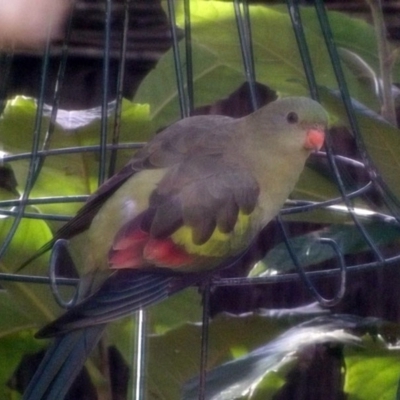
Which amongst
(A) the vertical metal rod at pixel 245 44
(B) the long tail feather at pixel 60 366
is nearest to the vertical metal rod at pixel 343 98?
(A) the vertical metal rod at pixel 245 44

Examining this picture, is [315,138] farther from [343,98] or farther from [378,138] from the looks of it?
[378,138]

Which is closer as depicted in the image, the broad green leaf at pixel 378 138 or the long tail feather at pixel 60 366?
the long tail feather at pixel 60 366

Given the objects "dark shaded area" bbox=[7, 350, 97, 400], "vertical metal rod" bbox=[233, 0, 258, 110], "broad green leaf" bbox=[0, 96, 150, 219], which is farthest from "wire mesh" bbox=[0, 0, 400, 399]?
"dark shaded area" bbox=[7, 350, 97, 400]

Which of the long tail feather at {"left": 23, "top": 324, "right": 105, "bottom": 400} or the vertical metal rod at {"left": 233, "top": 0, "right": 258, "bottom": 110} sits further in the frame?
the vertical metal rod at {"left": 233, "top": 0, "right": 258, "bottom": 110}

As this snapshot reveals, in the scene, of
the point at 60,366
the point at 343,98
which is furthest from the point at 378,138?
the point at 60,366

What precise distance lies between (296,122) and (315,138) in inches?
1.5

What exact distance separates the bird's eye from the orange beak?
0.03 meters

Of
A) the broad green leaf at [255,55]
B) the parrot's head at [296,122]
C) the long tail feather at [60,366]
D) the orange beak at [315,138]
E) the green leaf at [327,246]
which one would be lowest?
the long tail feather at [60,366]

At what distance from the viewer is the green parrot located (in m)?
1.09

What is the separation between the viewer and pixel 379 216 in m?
1.40

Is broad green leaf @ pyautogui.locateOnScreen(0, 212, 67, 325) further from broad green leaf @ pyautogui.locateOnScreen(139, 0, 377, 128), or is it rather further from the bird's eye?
the bird's eye

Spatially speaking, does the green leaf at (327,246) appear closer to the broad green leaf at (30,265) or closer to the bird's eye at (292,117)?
the bird's eye at (292,117)

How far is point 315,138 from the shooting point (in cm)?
124

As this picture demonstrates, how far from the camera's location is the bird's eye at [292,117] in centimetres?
126
